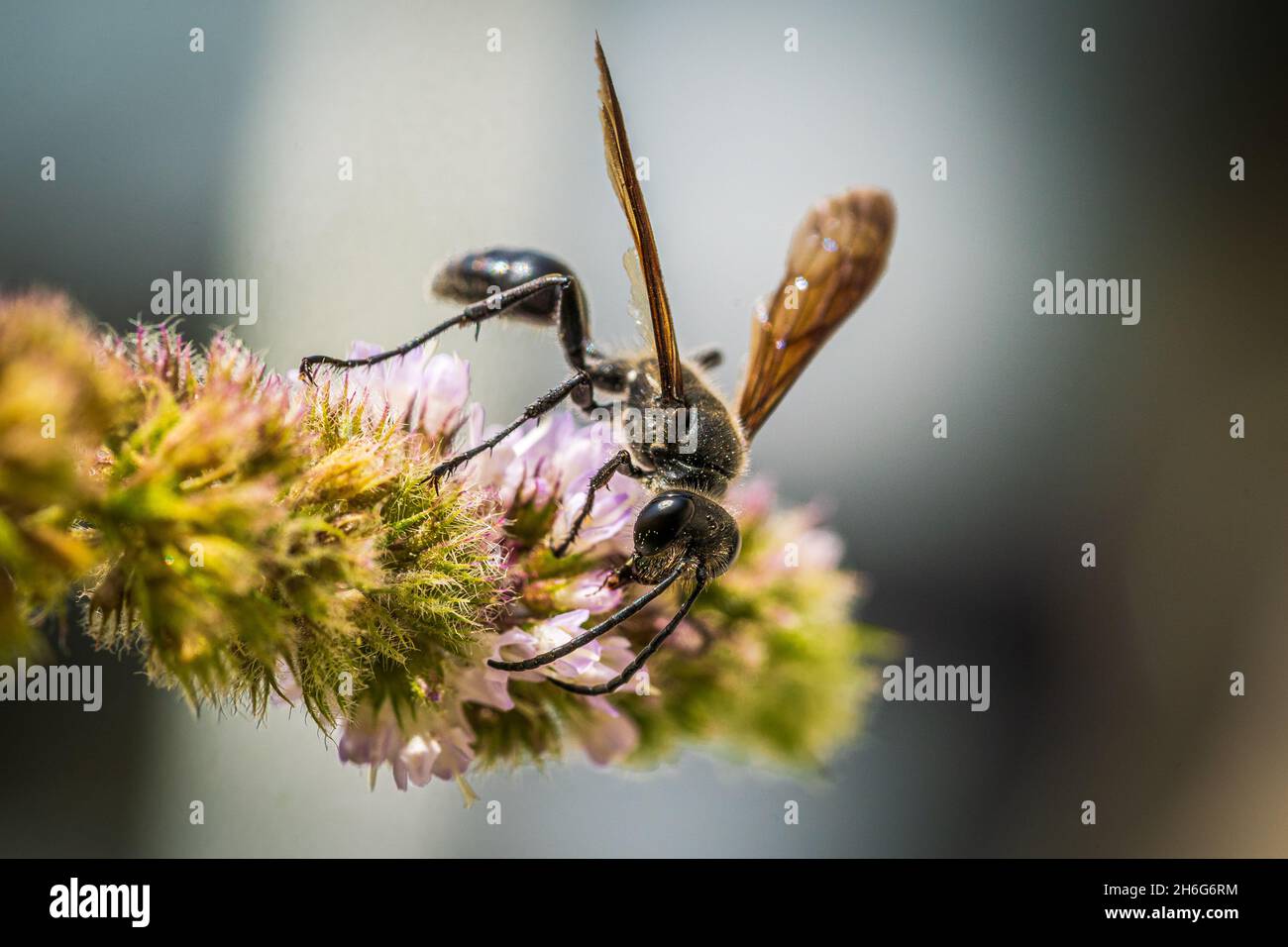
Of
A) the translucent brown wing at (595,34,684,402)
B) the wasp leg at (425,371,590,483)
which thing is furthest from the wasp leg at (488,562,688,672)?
the translucent brown wing at (595,34,684,402)

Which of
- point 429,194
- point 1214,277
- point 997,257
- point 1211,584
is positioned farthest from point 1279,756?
point 429,194

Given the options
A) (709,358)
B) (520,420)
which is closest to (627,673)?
(520,420)

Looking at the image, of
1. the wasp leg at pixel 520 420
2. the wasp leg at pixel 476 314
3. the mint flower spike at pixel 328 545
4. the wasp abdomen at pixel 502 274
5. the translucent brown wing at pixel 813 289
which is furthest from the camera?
the translucent brown wing at pixel 813 289

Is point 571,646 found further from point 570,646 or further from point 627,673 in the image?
point 627,673

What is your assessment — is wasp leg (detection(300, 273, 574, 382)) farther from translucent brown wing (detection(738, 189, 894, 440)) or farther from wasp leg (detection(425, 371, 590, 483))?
translucent brown wing (detection(738, 189, 894, 440))

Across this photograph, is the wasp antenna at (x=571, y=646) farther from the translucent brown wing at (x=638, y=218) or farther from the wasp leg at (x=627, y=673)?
the translucent brown wing at (x=638, y=218)

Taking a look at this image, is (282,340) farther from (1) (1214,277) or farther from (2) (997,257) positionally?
(1) (1214,277)

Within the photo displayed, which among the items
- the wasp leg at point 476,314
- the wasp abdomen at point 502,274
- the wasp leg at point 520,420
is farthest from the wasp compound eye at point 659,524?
the wasp abdomen at point 502,274
